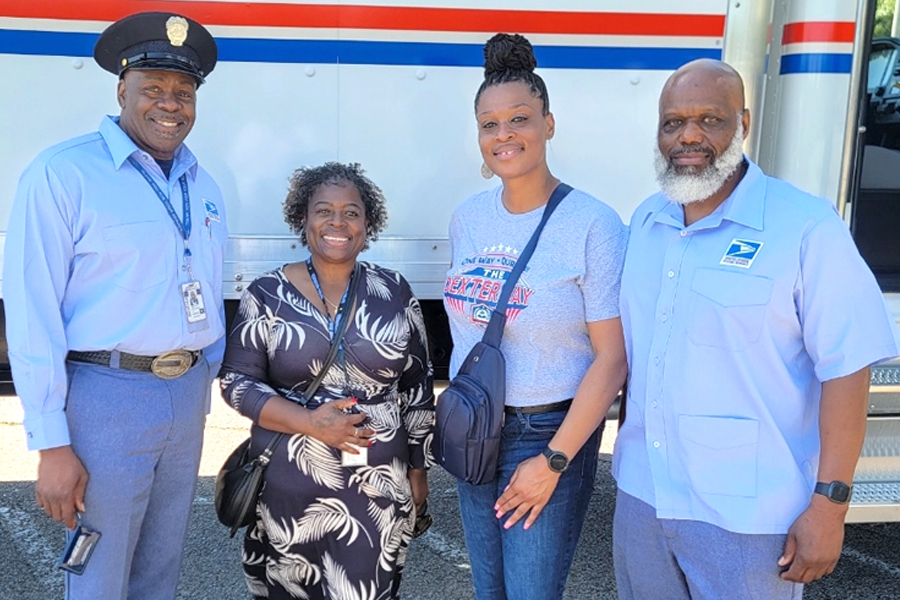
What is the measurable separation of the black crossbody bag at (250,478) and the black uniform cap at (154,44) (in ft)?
2.26

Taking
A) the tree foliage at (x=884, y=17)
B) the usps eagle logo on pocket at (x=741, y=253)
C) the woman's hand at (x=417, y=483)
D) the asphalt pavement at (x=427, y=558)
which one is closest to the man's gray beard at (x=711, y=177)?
the usps eagle logo on pocket at (x=741, y=253)

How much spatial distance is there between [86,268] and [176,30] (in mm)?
618

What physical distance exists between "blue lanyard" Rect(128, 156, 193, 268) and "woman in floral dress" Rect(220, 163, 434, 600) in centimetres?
23

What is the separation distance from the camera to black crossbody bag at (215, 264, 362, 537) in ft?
6.59

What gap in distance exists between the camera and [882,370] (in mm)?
2529

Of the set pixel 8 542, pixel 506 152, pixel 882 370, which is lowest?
pixel 8 542

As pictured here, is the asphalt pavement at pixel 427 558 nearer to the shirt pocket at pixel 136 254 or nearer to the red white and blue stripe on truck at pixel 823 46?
the shirt pocket at pixel 136 254

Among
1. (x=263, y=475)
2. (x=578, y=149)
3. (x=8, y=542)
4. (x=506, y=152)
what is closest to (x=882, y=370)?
(x=578, y=149)

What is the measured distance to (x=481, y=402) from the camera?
5.68 feet

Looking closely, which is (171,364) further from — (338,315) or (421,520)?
(421,520)

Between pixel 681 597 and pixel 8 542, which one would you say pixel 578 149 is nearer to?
pixel 681 597

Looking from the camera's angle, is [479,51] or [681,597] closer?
[681,597]

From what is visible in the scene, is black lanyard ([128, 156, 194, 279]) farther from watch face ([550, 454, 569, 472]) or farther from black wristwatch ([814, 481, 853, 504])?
black wristwatch ([814, 481, 853, 504])

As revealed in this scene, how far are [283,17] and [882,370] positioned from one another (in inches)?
86.3
